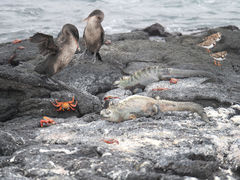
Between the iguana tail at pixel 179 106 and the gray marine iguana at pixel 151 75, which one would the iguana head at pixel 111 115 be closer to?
the iguana tail at pixel 179 106

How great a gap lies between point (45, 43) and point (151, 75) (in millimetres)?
2086

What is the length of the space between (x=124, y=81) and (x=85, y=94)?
1.16 m

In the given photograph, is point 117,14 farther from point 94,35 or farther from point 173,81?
point 173,81

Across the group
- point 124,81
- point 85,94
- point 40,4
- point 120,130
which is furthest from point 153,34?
point 40,4

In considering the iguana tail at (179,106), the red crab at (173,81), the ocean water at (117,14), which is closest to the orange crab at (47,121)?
the iguana tail at (179,106)

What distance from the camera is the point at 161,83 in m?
6.04

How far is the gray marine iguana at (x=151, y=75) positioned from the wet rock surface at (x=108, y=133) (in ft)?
0.46

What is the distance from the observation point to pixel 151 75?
6.17 metres

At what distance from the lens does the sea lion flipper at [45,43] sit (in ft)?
15.8

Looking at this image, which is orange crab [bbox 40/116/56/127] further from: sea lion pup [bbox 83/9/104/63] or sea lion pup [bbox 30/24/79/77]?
sea lion pup [bbox 83/9/104/63]

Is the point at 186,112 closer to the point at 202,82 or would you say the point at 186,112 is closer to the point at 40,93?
the point at 202,82

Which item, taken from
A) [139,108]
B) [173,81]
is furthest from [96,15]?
[139,108]

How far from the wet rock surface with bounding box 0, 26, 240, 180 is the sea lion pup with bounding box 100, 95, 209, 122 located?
0.09 metres

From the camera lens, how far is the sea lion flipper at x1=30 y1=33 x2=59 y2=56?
15.8 feet
